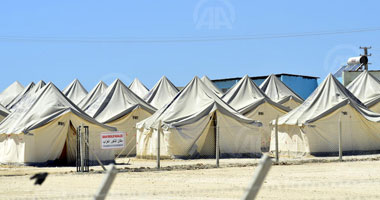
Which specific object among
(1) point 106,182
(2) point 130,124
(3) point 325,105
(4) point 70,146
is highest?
(3) point 325,105

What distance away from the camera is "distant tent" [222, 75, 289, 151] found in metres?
36.8

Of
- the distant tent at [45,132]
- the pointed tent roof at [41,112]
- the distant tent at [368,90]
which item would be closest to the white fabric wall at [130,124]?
the distant tent at [45,132]

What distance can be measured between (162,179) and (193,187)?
104 inches

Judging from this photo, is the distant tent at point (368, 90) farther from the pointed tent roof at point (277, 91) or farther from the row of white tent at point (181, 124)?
the row of white tent at point (181, 124)

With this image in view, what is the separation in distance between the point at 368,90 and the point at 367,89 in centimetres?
15

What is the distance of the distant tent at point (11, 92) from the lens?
5107cm

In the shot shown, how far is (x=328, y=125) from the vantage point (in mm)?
30000

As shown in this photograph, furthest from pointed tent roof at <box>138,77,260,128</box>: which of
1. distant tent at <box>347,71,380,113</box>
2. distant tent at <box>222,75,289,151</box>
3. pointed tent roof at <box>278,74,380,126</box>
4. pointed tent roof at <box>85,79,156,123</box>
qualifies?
distant tent at <box>347,71,380,113</box>

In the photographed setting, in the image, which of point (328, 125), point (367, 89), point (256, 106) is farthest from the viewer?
point (367, 89)

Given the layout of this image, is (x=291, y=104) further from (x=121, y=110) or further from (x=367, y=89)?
(x=121, y=110)

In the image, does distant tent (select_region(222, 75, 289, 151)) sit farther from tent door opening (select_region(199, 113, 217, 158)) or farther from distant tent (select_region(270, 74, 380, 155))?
tent door opening (select_region(199, 113, 217, 158))

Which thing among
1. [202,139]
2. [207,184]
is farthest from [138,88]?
[207,184]

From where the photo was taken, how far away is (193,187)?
14.2m

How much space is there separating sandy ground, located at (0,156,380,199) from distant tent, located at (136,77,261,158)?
289 inches
